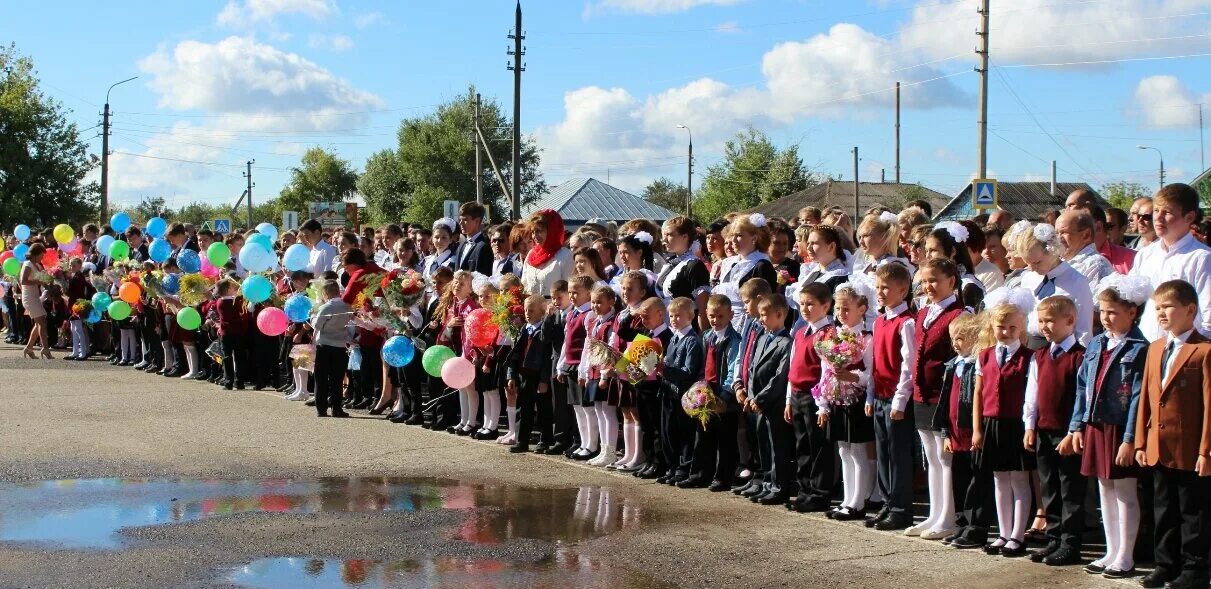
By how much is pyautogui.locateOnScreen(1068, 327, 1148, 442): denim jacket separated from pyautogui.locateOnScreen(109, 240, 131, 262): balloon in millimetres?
16391

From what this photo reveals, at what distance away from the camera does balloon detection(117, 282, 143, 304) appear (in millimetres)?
19141

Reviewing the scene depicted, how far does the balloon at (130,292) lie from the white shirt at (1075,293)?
48.8ft

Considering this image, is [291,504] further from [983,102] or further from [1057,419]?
[983,102]

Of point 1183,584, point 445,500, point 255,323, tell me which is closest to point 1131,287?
point 1183,584

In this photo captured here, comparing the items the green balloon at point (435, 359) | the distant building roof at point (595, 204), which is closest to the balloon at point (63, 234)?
the green balloon at point (435, 359)

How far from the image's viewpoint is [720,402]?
959 cm

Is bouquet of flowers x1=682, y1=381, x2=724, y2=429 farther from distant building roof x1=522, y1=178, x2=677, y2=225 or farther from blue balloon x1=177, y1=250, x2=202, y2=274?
distant building roof x1=522, y1=178, x2=677, y2=225

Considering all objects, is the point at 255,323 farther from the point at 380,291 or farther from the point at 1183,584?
the point at 1183,584

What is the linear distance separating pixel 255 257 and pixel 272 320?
104 cm

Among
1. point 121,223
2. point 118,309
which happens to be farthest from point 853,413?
point 121,223

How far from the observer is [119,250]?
19953mm

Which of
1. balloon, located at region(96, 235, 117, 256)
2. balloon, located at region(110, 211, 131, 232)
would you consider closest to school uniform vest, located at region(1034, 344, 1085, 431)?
balloon, located at region(96, 235, 117, 256)

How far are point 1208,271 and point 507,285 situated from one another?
636 cm

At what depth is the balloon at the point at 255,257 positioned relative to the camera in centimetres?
1599
